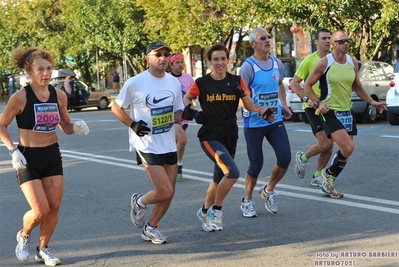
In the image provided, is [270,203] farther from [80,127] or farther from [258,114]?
[80,127]

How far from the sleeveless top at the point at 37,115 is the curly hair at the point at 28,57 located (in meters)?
0.18

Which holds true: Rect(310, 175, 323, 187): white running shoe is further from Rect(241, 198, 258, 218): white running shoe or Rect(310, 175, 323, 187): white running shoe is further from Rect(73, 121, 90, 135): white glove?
Rect(73, 121, 90, 135): white glove

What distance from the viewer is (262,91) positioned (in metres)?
7.62

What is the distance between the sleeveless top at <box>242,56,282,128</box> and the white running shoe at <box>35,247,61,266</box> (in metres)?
2.49

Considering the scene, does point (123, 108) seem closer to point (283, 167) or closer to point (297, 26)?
point (283, 167)

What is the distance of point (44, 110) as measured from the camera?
6008 millimetres

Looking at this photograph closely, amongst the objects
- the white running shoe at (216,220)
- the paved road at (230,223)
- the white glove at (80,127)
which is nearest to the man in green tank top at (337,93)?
the paved road at (230,223)

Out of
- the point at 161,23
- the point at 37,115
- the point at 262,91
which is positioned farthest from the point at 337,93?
the point at 161,23

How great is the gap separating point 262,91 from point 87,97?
26.1 m

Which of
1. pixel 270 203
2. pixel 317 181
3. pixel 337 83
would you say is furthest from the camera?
pixel 317 181

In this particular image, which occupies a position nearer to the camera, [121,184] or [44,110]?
[44,110]

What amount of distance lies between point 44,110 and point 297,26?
20060 mm

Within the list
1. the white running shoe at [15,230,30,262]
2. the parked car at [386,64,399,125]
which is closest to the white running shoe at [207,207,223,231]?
the white running shoe at [15,230,30,262]

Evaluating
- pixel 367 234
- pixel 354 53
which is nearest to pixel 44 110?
pixel 367 234
